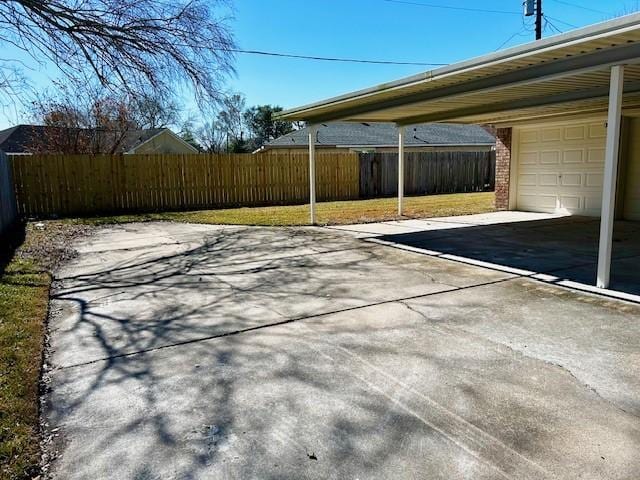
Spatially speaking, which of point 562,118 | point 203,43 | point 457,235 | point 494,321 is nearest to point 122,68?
point 203,43

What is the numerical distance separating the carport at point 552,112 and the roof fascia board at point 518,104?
0.02 m

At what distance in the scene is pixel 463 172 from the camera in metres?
19.9

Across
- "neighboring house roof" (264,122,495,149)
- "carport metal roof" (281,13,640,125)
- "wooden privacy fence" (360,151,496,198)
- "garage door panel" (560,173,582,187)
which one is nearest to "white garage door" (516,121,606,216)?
"garage door panel" (560,173,582,187)

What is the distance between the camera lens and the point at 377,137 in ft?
80.1

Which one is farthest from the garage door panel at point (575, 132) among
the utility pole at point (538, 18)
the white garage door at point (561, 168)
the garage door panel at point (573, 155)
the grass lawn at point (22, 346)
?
the grass lawn at point (22, 346)

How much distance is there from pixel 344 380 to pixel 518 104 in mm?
7853

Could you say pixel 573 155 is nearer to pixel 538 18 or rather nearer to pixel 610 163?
pixel 610 163

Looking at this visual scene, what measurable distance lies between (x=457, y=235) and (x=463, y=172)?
460 inches

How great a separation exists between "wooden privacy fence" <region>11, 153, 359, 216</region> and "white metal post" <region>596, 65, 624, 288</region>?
495 inches

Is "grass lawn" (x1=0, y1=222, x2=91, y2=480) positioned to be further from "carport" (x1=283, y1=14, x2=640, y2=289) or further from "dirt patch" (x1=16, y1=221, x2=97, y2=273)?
"carport" (x1=283, y1=14, x2=640, y2=289)

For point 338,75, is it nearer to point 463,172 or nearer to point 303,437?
point 463,172

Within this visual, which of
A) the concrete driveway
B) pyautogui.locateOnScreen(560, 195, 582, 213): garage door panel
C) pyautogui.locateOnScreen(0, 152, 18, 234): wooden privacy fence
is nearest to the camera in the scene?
the concrete driveway

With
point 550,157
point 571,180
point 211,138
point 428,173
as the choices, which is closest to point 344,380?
point 571,180

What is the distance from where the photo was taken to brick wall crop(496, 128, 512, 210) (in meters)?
13.0
